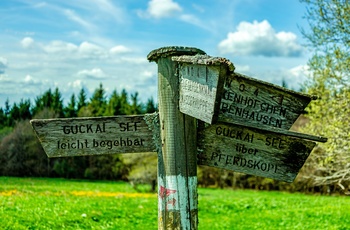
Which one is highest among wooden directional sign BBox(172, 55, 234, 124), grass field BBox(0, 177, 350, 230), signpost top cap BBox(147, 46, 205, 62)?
signpost top cap BBox(147, 46, 205, 62)

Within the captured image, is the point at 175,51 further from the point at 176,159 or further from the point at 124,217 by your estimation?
the point at 124,217

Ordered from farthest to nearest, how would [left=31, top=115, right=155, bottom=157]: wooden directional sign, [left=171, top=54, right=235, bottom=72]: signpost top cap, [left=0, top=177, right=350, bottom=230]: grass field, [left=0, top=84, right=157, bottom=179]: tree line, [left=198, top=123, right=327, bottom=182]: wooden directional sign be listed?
1. [left=0, top=84, right=157, bottom=179]: tree line
2. [left=0, top=177, right=350, bottom=230]: grass field
3. [left=31, top=115, right=155, bottom=157]: wooden directional sign
4. [left=198, top=123, right=327, bottom=182]: wooden directional sign
5. [left=171, top=54, right=235, bottom=72]: signpost top cap

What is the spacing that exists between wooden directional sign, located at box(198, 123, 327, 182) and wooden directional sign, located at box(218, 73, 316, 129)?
0.25 metres

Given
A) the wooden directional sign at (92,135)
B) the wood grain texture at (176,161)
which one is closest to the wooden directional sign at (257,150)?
the wood grain texture at (176,161)

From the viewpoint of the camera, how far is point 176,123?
396 centimetres

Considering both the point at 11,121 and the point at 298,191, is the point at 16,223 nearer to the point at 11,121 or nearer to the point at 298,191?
the point at 298,191

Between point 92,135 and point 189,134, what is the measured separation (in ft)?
2.64

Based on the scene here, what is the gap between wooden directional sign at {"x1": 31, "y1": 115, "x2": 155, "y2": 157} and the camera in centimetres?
416

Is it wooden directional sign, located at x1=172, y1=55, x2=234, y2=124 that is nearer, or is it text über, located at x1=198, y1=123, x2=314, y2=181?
wooden directional sign, located at x1=172, y1=55, x2=234, y2=124

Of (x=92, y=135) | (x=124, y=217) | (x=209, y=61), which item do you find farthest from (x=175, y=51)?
(x=124, y=217)

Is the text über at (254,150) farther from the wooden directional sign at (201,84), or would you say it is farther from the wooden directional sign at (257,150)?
the wooden directional sign at (201,84)

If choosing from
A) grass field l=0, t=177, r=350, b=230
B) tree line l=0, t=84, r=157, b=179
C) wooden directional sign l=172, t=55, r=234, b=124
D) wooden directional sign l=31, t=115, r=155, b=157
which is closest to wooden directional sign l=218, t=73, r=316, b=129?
wooden directional sign l=172, t=55, r=234, b=124

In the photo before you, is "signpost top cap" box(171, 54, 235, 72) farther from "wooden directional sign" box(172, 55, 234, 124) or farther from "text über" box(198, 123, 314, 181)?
"text über" box(198, 123, 314, 181)

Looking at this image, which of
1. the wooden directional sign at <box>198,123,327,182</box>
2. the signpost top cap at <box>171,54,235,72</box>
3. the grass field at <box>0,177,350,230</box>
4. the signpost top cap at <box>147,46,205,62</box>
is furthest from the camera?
the grass field at <box>0,177,350,230</box>
